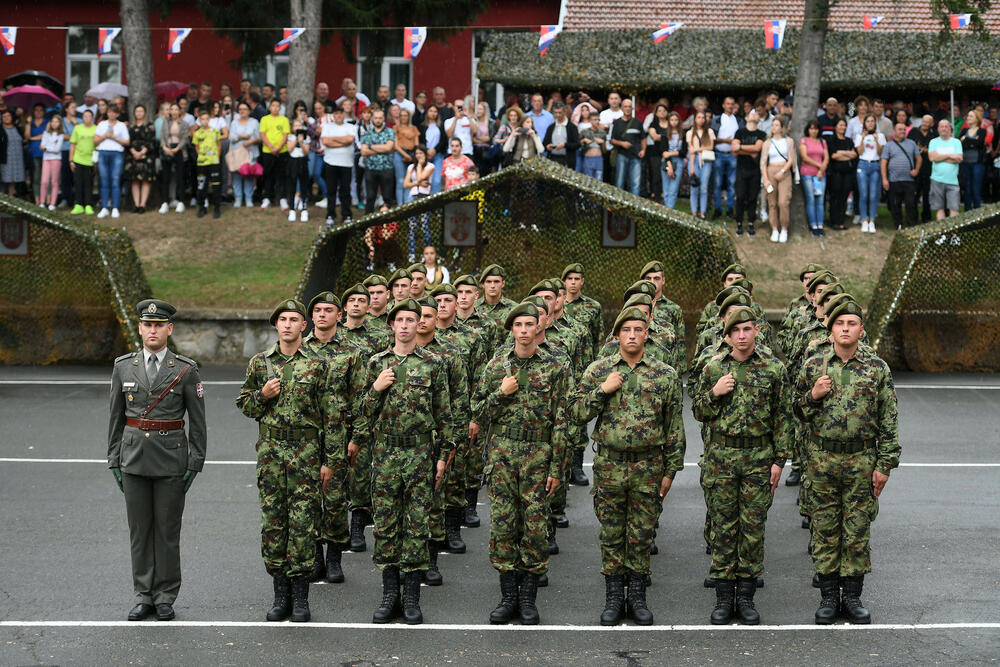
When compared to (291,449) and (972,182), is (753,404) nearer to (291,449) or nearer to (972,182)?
(291,449)

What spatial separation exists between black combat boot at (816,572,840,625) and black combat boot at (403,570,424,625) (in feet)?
8.82

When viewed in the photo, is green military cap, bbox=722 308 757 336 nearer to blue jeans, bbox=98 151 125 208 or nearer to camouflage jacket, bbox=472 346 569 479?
camouflage jacket, bbox=472 346 569 479

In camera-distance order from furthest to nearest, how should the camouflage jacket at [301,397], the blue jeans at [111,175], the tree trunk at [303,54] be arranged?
the tree trunk at [303,54]
the blue jeans at [111,175]
the camouflage jacket at [301,397]

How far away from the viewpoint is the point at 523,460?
945 centimetres

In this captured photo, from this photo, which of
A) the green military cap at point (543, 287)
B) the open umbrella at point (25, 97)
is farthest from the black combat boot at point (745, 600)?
the open umbrella at point (25, 97)

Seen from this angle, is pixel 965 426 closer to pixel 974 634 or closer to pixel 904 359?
pixel 904 359

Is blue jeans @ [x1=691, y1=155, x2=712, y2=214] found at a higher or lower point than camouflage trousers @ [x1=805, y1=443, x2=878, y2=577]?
higher

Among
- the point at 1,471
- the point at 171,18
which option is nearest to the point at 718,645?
the point at 1,471

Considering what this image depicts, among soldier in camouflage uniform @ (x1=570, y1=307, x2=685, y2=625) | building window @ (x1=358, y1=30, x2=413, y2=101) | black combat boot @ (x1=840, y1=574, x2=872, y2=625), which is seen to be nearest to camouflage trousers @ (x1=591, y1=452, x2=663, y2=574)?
soldier in camouflage uniform @ (x1=570, y1=307, x2=685, y2=625)

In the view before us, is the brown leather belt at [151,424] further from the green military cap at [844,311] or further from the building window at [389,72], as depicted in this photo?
the building window at [389,72]

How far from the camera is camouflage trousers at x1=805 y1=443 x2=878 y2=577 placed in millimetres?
9328

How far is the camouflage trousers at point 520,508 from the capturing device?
30.8ft

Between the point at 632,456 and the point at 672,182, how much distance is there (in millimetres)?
14163

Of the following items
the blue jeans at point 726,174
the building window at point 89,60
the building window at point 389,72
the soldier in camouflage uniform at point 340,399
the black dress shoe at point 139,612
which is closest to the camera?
the black dress shoe at point 139,612
